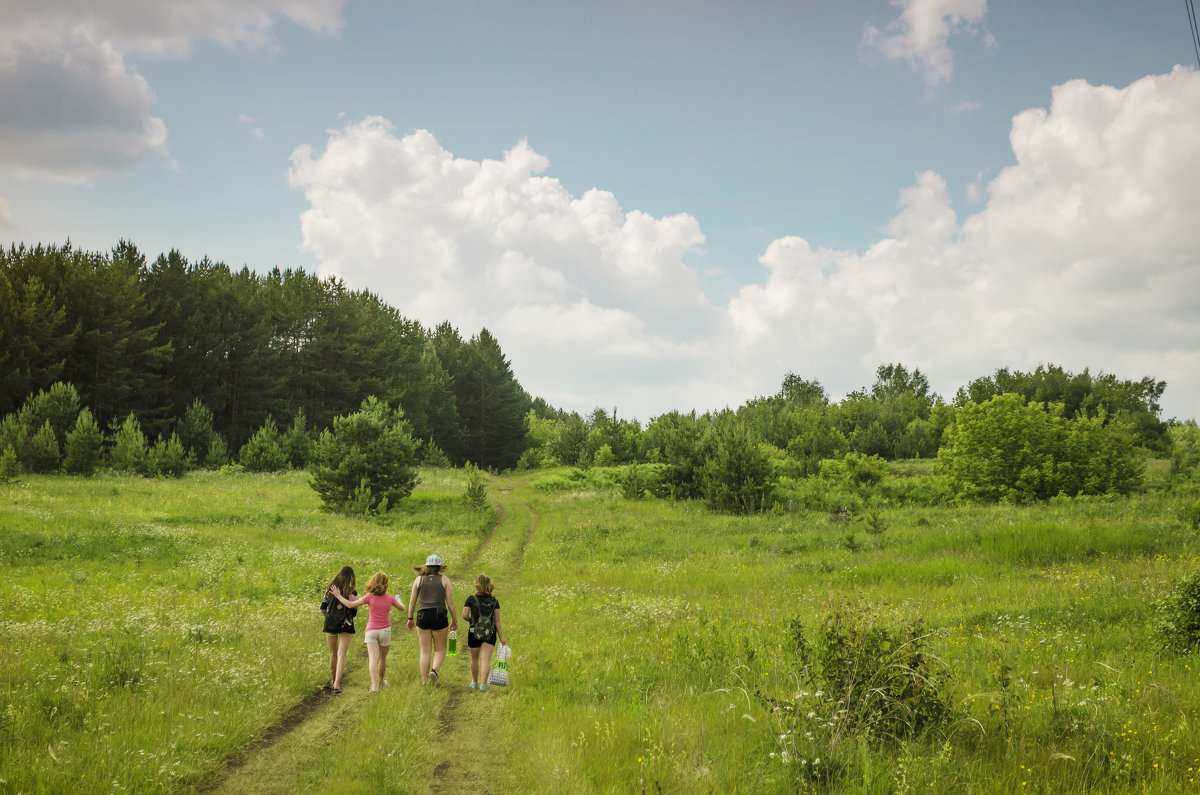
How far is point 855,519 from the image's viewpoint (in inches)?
1019

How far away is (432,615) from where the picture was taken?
30.8 ft

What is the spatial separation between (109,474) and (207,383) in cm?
2071

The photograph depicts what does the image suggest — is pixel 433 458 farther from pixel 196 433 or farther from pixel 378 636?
pixel 378 636

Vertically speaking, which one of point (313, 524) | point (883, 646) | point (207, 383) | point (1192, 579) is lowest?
point (313, 524)

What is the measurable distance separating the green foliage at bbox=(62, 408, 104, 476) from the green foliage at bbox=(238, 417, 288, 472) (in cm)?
1043

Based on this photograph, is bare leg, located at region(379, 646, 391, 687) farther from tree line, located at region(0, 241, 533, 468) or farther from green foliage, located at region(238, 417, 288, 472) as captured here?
green foliage, located at region(238, 417, 288, 472)

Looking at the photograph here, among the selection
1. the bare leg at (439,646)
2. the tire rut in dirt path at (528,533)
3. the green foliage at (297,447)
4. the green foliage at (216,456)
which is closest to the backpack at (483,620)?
the bare leg at (439,646)

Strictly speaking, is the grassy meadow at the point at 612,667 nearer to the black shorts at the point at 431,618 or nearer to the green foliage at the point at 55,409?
the black shorts at the point at 431,618

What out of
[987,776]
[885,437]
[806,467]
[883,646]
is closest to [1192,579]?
[883,646]

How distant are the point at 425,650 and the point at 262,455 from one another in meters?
44.9

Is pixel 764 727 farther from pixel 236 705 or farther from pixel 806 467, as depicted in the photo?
pixel 806 467

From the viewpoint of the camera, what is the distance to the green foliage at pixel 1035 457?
33469mm

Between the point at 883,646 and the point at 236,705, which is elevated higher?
the point at 883,646

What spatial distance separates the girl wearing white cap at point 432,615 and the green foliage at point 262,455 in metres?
44.2
